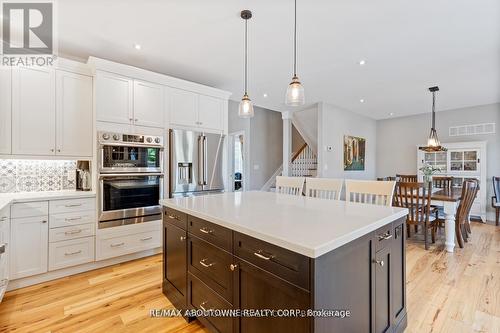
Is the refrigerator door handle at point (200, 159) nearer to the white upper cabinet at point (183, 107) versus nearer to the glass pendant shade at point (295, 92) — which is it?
the white upper cabinet at point (183, 107)

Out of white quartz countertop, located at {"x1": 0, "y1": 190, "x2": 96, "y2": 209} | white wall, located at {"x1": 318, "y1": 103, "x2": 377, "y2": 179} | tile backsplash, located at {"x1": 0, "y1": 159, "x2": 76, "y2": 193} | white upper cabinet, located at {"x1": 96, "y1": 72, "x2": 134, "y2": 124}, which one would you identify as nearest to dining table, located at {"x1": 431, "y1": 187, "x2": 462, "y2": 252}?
white wall, located at {"x1": 318, "y1": 103, "x2": 377, "y2": 179}

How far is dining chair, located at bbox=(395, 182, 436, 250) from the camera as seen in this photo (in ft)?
10.9

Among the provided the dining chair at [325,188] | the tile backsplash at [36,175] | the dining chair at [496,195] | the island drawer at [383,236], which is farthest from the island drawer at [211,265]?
the dining chair at [496,195]

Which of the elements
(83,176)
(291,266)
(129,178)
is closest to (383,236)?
(291,266)

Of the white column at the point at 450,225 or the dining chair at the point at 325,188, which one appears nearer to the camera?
the dining chair at the point at 325,188

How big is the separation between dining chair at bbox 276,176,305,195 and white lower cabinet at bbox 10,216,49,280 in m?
2.54

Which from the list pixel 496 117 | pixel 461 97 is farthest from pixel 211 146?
pixel 496 117

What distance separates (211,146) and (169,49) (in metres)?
1.39

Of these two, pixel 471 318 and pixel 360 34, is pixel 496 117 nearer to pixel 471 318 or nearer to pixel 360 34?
pixel 360 34

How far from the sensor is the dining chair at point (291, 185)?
2.85 m

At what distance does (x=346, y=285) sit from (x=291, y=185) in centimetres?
176

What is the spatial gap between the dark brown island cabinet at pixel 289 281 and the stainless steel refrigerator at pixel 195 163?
1.47 m

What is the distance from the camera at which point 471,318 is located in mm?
1912

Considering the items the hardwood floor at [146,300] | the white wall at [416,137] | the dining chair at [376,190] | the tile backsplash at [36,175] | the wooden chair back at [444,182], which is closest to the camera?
the hardwood floor at [146,300]
